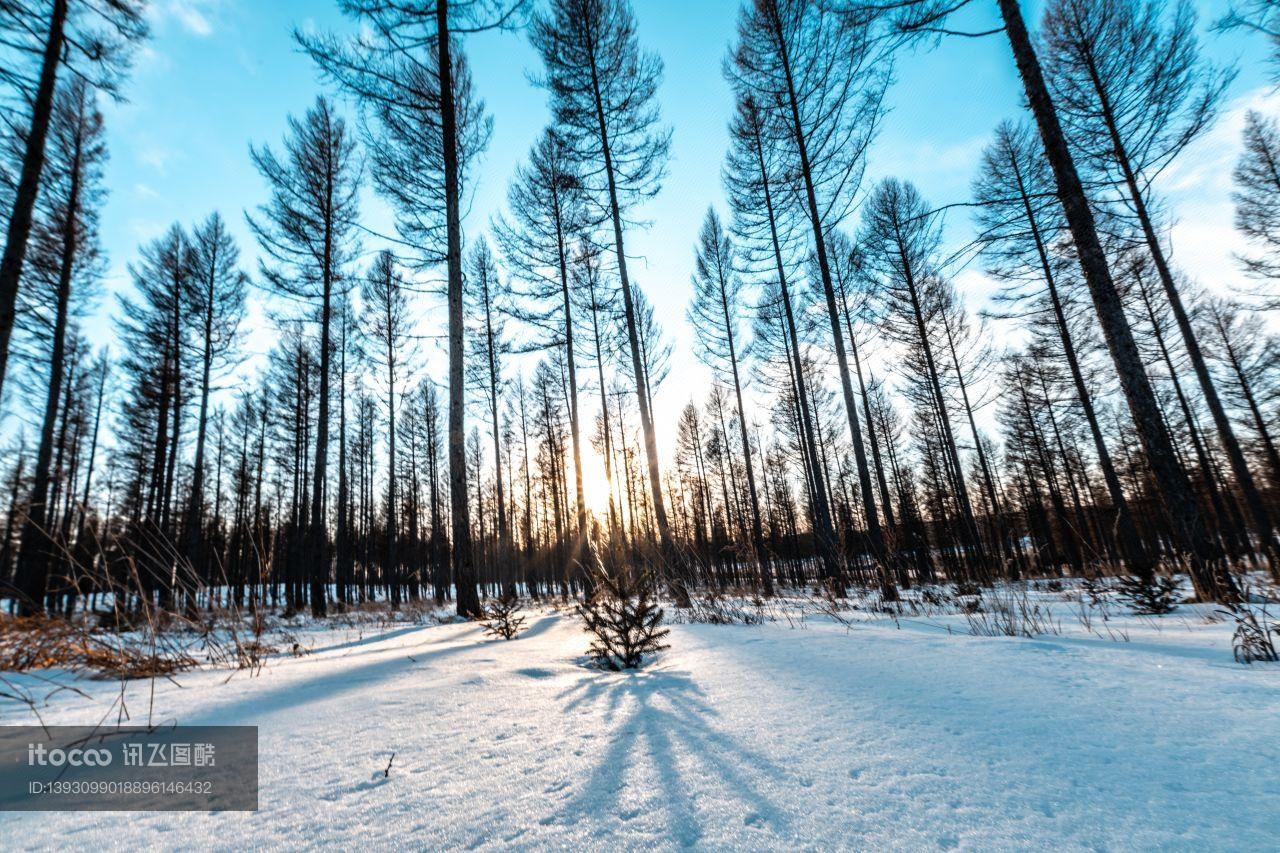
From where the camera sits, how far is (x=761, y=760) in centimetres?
88

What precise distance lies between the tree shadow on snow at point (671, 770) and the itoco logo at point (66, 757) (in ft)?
3.33

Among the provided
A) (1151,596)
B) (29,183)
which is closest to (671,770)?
(1151,596)

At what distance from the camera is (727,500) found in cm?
2281

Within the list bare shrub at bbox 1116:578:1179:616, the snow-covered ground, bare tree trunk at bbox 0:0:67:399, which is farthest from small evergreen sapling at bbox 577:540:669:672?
bare tree trunk at bbox 0:0:67:399

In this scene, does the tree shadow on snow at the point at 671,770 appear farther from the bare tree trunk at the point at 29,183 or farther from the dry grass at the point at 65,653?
the bare tree trunk at the point at 29,183

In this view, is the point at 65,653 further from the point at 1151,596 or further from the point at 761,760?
the point at 1151,596

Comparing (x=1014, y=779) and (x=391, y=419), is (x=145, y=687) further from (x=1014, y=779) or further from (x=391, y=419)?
(x=391, y=419)

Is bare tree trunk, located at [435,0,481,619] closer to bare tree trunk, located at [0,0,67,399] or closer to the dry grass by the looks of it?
the dry grass

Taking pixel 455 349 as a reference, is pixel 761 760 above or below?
below

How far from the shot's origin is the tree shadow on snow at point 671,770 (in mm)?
690

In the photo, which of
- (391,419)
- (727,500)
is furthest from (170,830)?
(727,500)

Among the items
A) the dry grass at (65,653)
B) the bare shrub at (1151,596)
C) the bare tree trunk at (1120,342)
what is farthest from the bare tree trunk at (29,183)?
the bare shrub at (1151,596)

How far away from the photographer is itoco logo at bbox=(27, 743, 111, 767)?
3.22ft

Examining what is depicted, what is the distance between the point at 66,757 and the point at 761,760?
1.50 m
